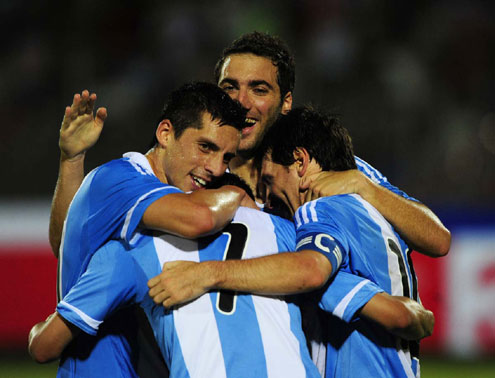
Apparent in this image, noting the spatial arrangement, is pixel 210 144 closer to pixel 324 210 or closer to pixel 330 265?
pixel 324 210

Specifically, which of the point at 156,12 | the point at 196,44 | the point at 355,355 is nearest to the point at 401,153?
the point at 196,44

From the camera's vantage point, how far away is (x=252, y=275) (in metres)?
2.56

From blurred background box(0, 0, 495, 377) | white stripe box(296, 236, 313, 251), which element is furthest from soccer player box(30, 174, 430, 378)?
blurred background box(0, 0, 495, 377)

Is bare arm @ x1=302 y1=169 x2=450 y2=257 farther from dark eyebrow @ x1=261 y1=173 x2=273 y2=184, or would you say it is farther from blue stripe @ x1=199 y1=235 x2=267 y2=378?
blue stripe @ x1=199 y1=235 x2=267 y2=378

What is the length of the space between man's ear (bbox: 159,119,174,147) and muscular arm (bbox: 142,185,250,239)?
0.54 metres

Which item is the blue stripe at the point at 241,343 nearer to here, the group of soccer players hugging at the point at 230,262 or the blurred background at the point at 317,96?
the group of soccer players hugging at the point at 230,262

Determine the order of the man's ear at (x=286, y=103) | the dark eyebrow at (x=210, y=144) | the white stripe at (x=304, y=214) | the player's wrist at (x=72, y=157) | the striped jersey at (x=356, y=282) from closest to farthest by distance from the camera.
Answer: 1. the striped jersey at (x=356, y=282)
2. the white stripe at (x=304, y=214)
3. the dark eyebrow at (x=210, y=144)
4. the player's wrist at (x=72, y=157)
5. the man's ear at (x=286, y=103)

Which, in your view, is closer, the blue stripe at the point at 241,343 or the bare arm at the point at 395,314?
the blue stripe at the point at 241,343

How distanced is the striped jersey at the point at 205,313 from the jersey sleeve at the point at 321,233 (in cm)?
14

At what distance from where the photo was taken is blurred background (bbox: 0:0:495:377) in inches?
276

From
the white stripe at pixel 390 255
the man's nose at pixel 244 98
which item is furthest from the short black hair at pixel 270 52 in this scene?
the white stripe at pixel 390 255

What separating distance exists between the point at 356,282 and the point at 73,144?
158 cm

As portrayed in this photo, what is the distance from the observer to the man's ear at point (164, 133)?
318 centimetres

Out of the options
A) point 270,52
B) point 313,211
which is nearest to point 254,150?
point 270,52
